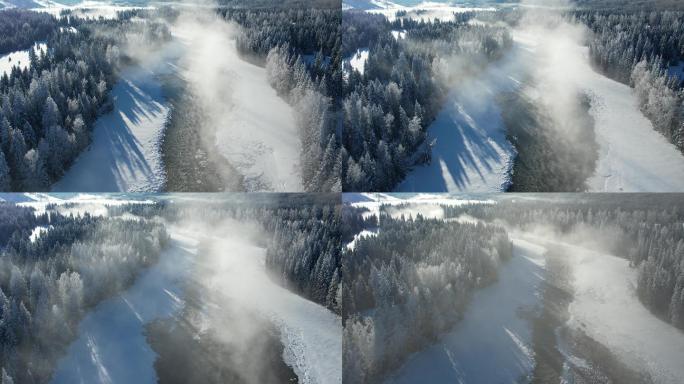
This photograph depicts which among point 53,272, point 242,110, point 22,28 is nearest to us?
point 53,272

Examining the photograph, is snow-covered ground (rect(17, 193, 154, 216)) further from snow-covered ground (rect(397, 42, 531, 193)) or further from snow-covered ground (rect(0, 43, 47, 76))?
snow-covered ground (rect(397, 42, 531, 193))

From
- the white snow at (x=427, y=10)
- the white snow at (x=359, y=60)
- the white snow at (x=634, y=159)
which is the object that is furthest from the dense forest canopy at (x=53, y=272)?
the white snow at (x=634, y=159)

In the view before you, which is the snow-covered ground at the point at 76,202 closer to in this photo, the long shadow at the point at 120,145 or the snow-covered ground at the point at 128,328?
the long shadow at the point at 120,145

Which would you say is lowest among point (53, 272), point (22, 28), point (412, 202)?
point (53, 272)

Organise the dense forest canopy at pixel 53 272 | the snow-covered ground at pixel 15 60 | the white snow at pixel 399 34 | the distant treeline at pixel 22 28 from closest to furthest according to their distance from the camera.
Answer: the dense forest canopy at pixel 53 272, the snow-covered ground at pixel 15 60, the distant treeline at pixel 22 28, the white snow at pixel 399 34

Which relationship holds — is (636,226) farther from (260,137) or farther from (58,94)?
(58,94)

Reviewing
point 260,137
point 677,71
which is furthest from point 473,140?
point 677,71
